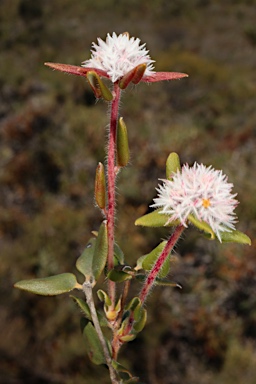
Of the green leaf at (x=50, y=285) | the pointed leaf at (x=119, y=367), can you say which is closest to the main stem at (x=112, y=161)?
the green leaf at (x=50, y=285)

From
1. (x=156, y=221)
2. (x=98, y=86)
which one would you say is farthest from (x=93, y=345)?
(x=98, y=86)

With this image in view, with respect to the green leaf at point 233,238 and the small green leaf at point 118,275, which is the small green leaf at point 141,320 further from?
the green leaf at point 233,238

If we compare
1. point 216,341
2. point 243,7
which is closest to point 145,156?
point 216,341

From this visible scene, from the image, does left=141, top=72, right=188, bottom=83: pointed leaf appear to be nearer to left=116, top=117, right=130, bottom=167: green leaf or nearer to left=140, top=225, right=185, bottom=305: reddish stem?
left=116, top=117, right=130, bottom=167: green leaf

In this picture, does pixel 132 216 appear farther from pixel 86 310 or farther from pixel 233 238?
pixel 233 238

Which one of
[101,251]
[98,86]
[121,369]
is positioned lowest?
[121,369]

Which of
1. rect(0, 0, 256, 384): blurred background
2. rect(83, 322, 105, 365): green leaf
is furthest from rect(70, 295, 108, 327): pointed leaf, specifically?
rect(0, 0, 256, 384): blurred background
